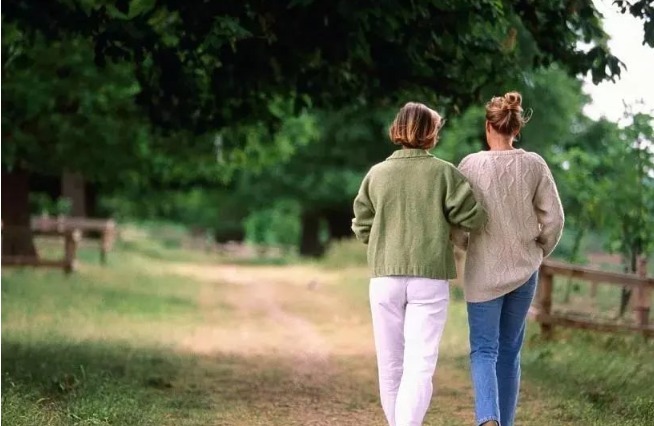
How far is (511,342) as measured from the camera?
548cm

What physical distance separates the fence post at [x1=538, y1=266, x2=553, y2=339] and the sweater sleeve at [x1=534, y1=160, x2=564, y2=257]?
6.85 meters

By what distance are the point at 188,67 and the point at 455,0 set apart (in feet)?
8.84

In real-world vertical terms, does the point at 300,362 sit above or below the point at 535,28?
below

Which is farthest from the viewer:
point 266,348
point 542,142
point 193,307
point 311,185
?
point 311,185

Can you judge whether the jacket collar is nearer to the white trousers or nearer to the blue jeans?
the white trousers

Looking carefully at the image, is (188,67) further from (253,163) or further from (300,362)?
(253,163)

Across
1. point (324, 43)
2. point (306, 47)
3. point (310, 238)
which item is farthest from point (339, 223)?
point (324, 43)

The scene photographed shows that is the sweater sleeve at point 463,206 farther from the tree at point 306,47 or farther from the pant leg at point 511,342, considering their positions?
the tree at point 306,47

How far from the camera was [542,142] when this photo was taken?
2497 centimetres

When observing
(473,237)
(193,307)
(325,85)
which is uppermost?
(325,85)

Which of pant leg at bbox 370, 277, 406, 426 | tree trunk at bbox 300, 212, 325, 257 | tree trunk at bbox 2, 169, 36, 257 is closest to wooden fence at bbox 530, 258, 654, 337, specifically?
pant leg at bbox 370, 277, 406, 426

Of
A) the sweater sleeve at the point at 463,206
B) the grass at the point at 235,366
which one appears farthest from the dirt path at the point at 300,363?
the sweater sleeve at the point at 463,206

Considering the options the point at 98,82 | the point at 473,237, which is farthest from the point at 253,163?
the point at 473,237

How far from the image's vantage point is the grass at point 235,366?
23.6ft
